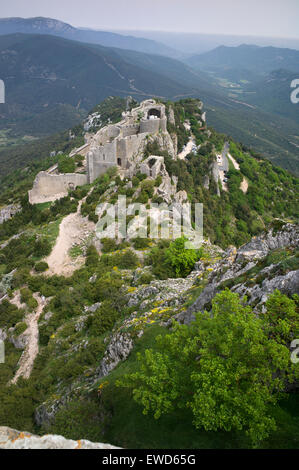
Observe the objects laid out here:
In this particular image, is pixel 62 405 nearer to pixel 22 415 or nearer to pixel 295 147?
pixel 22 415

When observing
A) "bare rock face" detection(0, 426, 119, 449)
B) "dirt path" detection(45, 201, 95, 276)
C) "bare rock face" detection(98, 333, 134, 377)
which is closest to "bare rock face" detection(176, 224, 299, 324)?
"bare rock face" detection(98, 333, 134, 377)

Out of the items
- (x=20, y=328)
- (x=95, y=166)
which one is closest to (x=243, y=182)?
(x=95, y=166)

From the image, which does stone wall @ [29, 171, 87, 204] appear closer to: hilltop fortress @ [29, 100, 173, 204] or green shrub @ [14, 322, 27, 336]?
hilltop fortress @ [29, 100, 173, 204]

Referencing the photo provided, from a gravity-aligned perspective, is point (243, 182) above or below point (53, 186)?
below

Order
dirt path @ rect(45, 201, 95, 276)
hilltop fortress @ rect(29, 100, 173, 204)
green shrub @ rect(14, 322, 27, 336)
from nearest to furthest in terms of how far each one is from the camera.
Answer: green shrub @ rect(14, 322, 27, 336) < dirt path @ rect(45, 201, 95, 276) < hilltop fortress @ rect(29, 100, 173, 204)

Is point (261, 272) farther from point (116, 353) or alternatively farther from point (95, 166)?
point (95, 166)

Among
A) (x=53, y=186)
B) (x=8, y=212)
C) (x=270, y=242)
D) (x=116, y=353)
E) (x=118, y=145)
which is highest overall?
(x=118, y=145)
